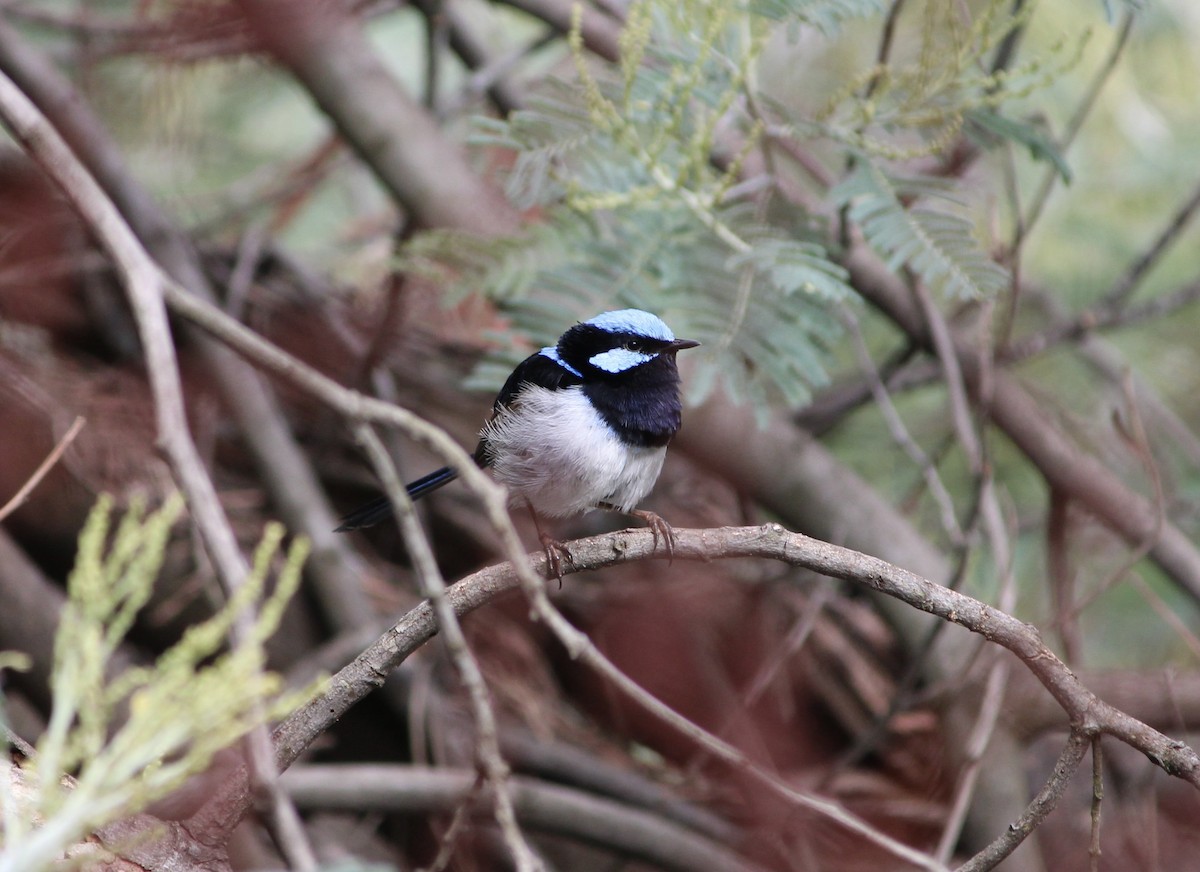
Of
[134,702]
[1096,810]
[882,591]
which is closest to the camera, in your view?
[134,702]

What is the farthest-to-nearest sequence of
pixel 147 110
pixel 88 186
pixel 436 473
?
pixel 147 110 < pixel 436 473 < pixel 88 186

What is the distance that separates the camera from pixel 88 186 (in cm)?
205

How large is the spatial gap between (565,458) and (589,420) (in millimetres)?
124

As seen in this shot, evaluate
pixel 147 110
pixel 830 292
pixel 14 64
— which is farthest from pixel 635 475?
pixel 147 110

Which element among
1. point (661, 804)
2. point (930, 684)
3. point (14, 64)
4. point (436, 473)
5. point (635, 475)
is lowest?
point (661, 804)

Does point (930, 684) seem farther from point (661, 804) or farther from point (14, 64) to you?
point (14, 64)

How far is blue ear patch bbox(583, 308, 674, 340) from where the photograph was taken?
3.04 metres

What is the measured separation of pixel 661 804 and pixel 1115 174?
3.78 metres

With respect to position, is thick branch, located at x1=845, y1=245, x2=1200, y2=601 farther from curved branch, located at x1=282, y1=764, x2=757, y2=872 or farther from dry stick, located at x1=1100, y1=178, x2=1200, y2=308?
curved branch, located at x1=282, y1=764, x2=757, y2=872

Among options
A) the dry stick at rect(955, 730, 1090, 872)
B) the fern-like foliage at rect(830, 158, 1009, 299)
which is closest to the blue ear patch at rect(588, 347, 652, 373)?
the fern-like foliage at rect(830, 158, 1009, 299)

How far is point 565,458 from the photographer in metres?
2.86

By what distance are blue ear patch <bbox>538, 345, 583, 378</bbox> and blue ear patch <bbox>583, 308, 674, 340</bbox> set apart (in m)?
0.06

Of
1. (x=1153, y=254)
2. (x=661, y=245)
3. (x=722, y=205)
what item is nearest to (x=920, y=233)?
(x=722, y=205)

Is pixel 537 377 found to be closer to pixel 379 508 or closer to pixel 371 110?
pixel 379 508
